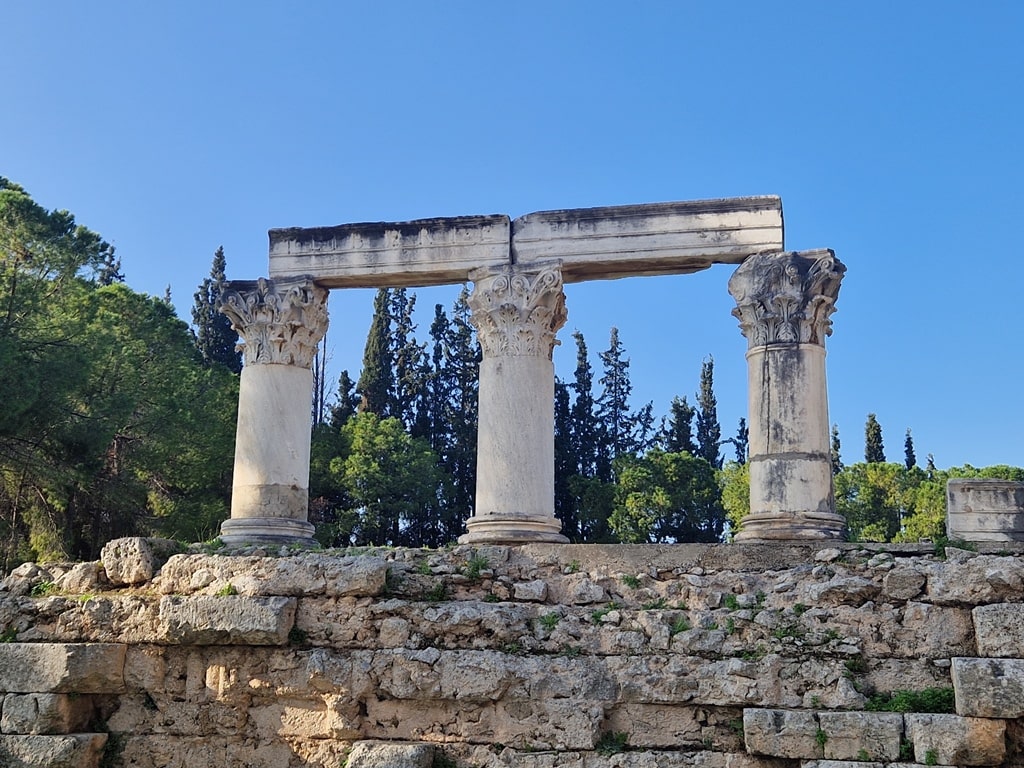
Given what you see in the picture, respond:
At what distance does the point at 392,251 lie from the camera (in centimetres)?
1510

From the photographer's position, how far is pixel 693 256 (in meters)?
14.2

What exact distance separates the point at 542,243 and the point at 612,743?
686 centimetres

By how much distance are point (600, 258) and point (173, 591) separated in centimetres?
676

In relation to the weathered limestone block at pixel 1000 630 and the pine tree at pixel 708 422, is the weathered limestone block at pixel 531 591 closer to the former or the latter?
the weathered limestone block at pixel 1000 630

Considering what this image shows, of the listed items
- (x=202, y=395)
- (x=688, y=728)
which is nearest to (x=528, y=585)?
(x=688, y=728)

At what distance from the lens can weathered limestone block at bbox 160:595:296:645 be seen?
10930mm

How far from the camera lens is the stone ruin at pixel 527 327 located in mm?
13266

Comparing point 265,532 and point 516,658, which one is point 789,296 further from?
point 265,532

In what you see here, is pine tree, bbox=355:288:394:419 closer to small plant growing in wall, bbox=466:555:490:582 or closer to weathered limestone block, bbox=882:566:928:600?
small plant growing in wall, bbox=466:555:490:582

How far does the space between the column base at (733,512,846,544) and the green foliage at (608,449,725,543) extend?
2478 centimetres

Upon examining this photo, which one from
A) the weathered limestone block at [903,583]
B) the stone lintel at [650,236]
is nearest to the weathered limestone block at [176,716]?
the weathered limestone block at [903,583]

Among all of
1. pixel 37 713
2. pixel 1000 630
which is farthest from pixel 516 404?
pixel 37 713

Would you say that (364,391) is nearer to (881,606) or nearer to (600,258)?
(600,258)

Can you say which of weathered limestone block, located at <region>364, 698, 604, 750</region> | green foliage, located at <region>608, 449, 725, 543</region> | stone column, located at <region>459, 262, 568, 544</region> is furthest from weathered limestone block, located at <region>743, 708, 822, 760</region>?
green foliage, located at <region>608, 449, 725, 543</region>
